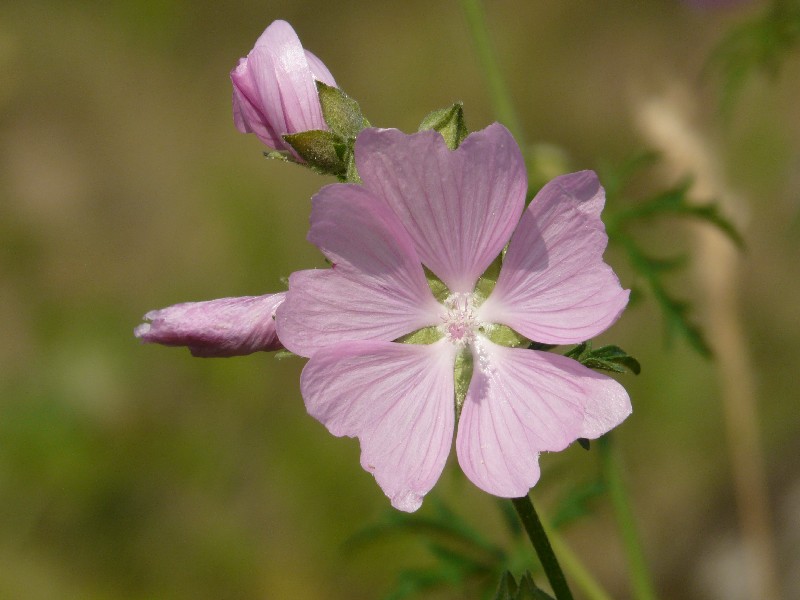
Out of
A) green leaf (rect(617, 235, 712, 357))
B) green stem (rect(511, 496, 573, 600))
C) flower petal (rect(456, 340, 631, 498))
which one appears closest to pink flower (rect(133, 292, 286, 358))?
flower petal (rect(456, 340, 631, 498))

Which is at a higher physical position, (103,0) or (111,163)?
(103,0)

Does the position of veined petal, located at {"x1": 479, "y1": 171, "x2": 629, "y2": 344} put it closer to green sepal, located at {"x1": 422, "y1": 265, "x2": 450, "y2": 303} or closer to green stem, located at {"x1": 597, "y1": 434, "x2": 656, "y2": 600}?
green sepal, located at {"x1": 422, "y1": 265, "x2": 450, "y2": 303}

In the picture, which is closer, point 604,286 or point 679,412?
point 604,286

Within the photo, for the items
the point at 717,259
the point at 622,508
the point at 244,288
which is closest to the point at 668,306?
the point at 622,508

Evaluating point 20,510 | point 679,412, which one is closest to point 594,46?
point 679,412

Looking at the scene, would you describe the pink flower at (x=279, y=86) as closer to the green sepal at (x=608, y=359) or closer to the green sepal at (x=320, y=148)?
the green sepal at (x=320, y=148)

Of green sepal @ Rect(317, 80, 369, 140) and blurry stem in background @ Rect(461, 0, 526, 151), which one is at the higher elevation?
green sepal @ Rect(317, 80, 369, 140)

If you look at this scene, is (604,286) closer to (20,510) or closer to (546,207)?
(546,207)
